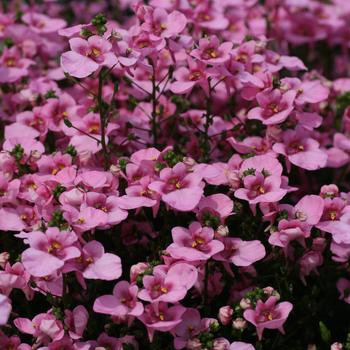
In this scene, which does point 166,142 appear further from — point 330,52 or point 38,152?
point 330,52

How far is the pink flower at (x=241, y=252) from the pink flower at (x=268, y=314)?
12cm

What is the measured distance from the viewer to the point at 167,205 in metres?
1.97

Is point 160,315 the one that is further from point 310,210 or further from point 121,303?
point 310,210

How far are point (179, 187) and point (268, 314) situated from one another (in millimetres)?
413

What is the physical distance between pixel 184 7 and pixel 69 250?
4.15 feet

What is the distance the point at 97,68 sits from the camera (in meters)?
1.96

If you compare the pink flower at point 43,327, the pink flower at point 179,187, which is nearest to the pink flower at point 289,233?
the pink flower at point 179,187

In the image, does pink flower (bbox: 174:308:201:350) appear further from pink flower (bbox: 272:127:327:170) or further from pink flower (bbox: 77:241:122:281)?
pink flower (bbox: 272:127:327:170)

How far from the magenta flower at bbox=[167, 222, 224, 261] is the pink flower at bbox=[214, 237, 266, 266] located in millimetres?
58

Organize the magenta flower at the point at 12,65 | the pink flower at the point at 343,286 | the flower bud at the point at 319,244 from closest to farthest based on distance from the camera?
the flower bud at the point at 319,244 → the pink flower at the point at 343,286 → the magenta flower at the point at 12,65

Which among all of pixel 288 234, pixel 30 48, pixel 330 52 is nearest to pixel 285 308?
pixel 288 234

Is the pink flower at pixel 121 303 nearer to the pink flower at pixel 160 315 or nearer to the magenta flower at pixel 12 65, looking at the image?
the pink flower at pixel 160 315

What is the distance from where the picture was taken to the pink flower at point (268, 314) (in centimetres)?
179

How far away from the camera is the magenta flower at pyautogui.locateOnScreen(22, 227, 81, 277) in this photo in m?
1.69
